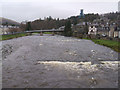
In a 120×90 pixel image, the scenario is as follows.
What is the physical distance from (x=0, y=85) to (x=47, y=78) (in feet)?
12.6

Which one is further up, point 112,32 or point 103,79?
A: point 112,32

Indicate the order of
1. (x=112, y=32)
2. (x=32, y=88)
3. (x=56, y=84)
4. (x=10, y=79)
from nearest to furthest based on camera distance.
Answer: (x=32, y=88)
(x=56, y=84)
(x=10, y=79)
(x=112, y=32)

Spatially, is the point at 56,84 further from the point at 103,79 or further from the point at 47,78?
the point at 103,79

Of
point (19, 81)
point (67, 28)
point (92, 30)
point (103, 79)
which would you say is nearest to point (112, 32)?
point (92, 30)

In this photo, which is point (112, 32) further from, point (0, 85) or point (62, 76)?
point (0, 85)

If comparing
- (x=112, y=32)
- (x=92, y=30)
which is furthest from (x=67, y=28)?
(x=112, y=32)

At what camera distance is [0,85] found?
32.0 ft

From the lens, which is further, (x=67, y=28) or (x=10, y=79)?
(x=67, y=28)

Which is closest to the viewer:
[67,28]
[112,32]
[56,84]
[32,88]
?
[32,88]

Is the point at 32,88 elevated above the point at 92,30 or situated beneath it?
situated beneath

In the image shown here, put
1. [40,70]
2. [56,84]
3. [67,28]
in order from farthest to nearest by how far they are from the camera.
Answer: [67,28], [40,70], [56,84]

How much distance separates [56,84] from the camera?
9969 mm

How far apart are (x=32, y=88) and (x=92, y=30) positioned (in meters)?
72.5

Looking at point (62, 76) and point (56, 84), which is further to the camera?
point (62, 76)
